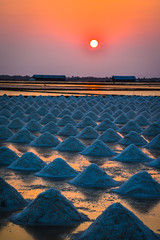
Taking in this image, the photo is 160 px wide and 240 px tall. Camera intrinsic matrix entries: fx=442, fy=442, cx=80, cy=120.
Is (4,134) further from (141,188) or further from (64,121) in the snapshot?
(141,188)

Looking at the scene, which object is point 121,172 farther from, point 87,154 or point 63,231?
point 63,231

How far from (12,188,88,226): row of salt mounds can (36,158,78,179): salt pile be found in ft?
6.86

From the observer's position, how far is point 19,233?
173 inches

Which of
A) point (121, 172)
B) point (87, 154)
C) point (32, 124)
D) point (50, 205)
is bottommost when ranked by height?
point (50, 205)

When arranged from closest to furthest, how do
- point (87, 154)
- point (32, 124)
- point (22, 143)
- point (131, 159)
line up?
point (131, 159), point (87, 154), point (22, 143), point (32, 124)

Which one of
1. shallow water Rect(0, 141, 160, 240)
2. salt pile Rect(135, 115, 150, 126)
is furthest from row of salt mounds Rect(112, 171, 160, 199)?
salt pile Rect(135, 115, 150, 126)

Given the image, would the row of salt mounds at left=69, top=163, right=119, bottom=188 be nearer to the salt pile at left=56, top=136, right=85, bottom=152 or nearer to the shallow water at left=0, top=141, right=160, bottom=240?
the shallow water at left=0, top=141, right=160, bottom=240

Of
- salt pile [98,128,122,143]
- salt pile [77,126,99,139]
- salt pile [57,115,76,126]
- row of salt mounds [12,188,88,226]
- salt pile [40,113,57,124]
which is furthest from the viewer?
salt pile [40,113,57,124]

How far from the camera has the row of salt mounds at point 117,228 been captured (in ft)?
13.3

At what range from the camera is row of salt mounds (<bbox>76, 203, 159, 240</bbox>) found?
405 centimetres

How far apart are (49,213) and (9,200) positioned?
27.3 inches

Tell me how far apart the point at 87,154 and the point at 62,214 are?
14.3 feet

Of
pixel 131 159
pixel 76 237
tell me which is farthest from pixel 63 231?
pixel 131 159

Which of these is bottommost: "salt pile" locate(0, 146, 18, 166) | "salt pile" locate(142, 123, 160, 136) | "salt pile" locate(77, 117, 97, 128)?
"salt pile" locate(0, 146, 18, 166)
